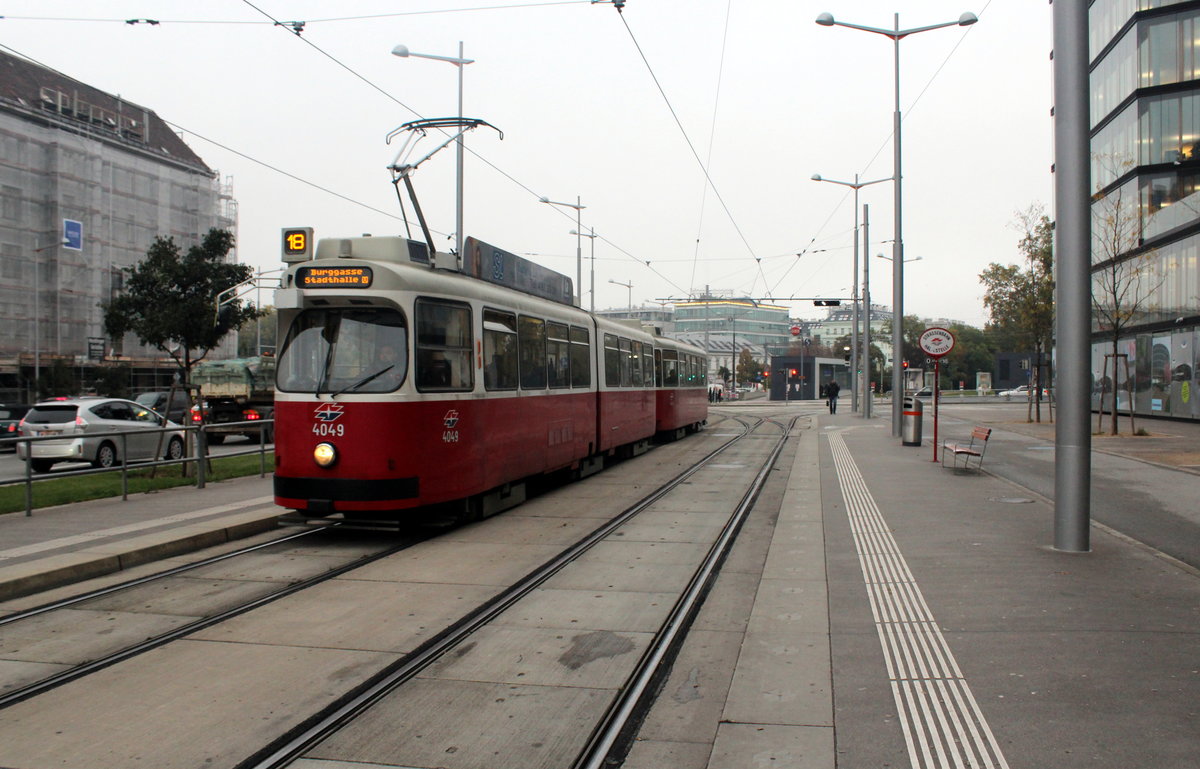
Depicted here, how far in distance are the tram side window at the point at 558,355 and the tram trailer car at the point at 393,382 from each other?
157 centimetres

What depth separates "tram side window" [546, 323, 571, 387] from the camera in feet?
44.6

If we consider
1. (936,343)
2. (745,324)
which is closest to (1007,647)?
(936,343)

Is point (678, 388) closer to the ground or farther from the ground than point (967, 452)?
farther from the ground

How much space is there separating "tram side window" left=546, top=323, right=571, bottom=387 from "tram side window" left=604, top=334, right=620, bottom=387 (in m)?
2.60

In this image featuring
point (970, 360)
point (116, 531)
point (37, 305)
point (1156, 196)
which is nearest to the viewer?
point (116, 531)

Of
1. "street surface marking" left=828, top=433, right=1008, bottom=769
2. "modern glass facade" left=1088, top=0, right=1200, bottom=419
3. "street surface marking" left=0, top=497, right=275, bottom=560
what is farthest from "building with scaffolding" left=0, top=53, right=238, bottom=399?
"modern glass facade" left=1088, top=0, right=1200, bottom=419

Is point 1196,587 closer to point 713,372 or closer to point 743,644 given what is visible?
point 743,644

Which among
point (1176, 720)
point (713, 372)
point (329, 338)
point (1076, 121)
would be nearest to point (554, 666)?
point (1176, 720)

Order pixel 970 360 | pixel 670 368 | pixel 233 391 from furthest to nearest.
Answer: pixel 970 360
pixel 233 391
pixel 670 368

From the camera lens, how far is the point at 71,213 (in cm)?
4731

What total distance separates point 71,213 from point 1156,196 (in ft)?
160

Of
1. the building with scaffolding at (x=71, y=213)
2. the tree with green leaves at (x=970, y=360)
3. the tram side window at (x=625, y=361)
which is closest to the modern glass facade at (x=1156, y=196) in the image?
the tram side window at (x=625, y=361)

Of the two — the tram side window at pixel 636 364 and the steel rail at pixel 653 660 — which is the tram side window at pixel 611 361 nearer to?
the tram side window at pixel 636 364

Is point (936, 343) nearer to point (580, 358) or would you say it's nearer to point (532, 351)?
point (580, 358)
